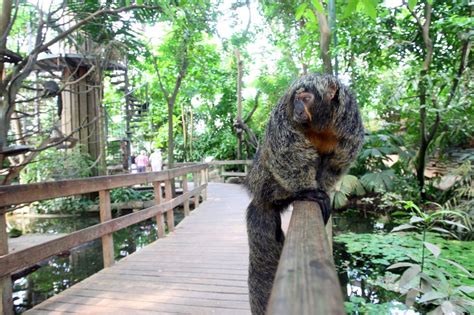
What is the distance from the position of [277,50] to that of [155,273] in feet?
49.1

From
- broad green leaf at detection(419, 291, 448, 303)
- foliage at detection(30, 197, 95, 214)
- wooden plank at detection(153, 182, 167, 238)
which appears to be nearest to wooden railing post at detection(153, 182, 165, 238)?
wooden plank at detection(153, 182, 167, 238)

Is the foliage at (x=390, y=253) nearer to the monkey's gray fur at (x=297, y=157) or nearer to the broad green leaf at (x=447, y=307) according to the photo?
the broad green leaf at (x=447, y=307)

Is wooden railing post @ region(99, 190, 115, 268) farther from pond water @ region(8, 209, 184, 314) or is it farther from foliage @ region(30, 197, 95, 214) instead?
foliage @ region(30, 197, 95, 214)

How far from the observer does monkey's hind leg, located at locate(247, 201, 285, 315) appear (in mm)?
1885

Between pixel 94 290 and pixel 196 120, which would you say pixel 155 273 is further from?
pixel 196 120

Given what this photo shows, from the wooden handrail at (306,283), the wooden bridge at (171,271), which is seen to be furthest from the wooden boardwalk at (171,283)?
the wooden handrail at (306,283)

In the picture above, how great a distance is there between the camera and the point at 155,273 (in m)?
3.23

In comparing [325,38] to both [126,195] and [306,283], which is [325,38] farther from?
[126,195]

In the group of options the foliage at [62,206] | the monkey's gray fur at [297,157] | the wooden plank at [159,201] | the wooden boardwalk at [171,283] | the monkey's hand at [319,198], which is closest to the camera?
the monkey's hand at [319,198]

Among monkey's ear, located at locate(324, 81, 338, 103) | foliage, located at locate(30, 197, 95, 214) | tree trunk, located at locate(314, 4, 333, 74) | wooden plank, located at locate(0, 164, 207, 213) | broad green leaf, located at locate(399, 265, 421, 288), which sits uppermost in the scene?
tree trunk, located at locate(314, 4, 333, 74)

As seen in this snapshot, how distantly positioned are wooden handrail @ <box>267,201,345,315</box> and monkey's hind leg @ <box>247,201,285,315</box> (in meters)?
1.17

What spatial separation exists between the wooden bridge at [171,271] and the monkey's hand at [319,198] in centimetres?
16

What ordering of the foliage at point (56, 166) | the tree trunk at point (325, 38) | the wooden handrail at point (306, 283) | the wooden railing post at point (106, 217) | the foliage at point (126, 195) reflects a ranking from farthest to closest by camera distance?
the foliage at point (126, 195)
the foliage at point (56, 166)
the tree trunk at point (325, 38)
the wooden railing post at point (106, 217)
the wooden handrail at point (306, 283)

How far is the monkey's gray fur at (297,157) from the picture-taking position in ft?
5.51
